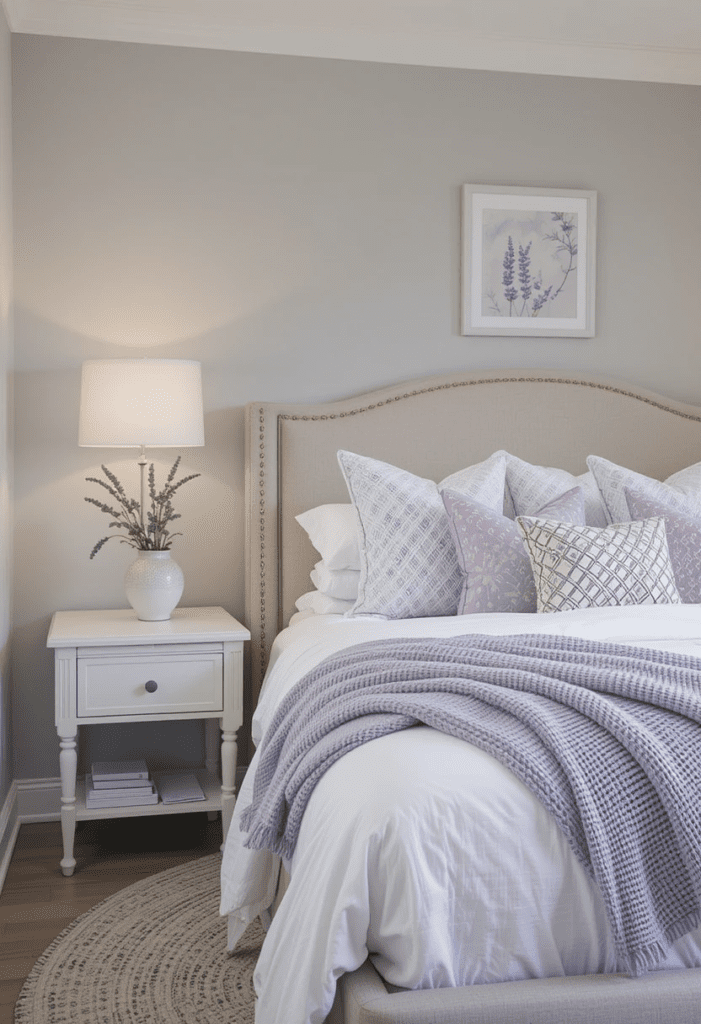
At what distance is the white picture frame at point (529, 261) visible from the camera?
3.50 metres

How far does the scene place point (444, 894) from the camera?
135 centimetres

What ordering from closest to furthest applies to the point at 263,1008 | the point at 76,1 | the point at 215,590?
the point at 263,1008, the point at 76,1, the point at 215,590

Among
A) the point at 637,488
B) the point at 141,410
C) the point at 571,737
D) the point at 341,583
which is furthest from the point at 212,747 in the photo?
the point at 571,737

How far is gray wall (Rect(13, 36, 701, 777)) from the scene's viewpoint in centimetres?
321

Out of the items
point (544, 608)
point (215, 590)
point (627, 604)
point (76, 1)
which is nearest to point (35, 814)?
point (215, 590)

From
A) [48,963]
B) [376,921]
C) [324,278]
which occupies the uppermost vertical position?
[324,278]

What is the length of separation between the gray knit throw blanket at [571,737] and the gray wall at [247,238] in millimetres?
1529

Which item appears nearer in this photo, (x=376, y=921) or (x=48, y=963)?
(x=376, y=921)

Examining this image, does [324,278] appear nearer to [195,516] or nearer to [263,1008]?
[195,516]

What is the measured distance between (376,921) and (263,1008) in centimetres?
27

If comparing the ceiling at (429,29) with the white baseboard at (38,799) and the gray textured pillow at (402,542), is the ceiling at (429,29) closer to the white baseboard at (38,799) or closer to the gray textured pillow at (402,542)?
the gray textured pillow at (402,542)

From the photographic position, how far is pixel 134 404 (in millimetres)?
2932

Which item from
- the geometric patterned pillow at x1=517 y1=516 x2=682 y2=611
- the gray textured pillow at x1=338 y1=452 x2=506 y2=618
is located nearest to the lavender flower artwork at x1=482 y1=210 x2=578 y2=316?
the gray textured pillow at x1=338 y1=452 x2=506 y2=618

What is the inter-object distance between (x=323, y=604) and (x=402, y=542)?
13.4 inches
